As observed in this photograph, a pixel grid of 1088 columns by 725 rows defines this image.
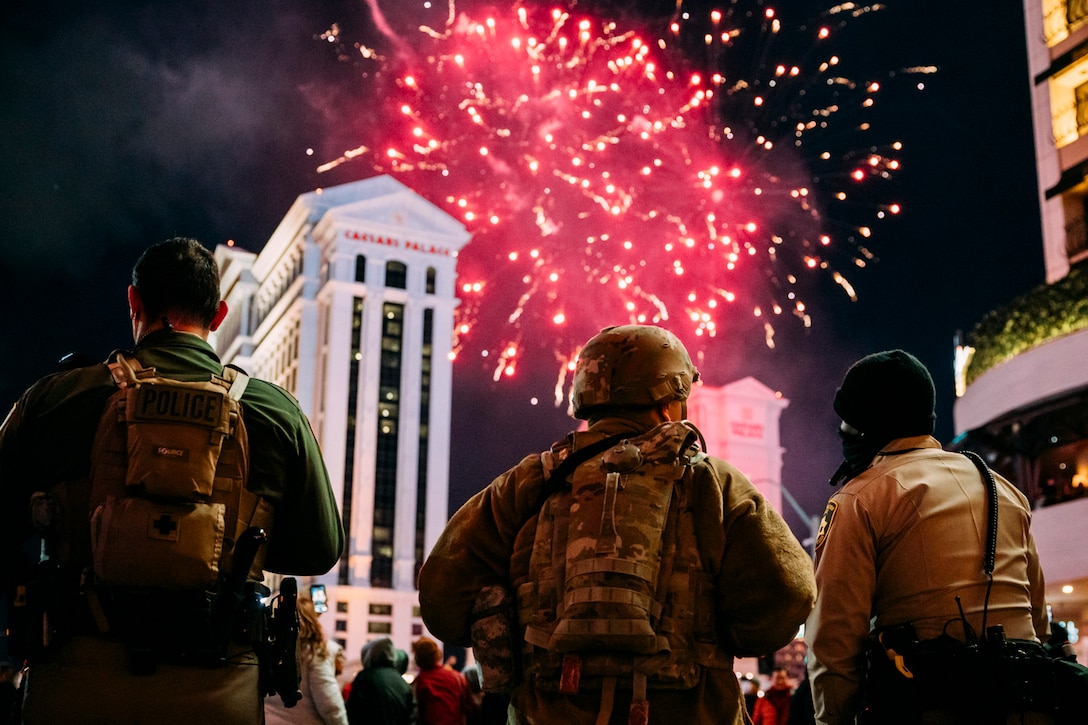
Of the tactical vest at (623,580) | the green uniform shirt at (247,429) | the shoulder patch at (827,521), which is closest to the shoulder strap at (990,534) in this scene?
the shoulder patch at (827,521)

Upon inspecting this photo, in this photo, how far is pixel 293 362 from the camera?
293 ft

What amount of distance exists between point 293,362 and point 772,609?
290ft

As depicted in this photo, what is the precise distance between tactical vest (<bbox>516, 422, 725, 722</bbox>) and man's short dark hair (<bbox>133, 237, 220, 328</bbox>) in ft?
4.04

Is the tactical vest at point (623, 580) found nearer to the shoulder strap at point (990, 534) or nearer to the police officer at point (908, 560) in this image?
the police officer at point (908, 560)

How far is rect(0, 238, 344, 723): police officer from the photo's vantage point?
9.52ft

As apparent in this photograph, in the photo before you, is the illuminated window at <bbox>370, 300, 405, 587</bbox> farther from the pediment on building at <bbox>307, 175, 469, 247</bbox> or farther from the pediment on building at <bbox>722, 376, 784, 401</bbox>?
the pediment on building at <bbox>722, 376, 784, 401</bbox>

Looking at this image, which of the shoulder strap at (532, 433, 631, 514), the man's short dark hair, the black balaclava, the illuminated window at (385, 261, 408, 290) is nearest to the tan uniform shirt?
the black balaclava

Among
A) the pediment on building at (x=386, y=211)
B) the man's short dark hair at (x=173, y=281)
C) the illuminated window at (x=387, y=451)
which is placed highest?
the pediment on building at (x=386, y=211)

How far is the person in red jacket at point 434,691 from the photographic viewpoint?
8.62 m

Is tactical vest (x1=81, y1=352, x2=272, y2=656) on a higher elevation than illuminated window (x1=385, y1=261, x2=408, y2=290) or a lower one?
lower

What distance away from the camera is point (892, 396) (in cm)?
391

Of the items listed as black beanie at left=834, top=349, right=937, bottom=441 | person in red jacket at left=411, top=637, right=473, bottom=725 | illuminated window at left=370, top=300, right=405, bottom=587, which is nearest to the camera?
black beanie at left=834, top=349, right=937, bottom=441

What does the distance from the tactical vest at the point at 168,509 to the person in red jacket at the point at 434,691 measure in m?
5.64

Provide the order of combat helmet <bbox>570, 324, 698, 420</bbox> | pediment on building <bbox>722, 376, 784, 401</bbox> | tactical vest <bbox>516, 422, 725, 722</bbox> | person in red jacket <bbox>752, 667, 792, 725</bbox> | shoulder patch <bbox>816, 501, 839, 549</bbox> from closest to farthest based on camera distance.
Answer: tactical vest <bbox>516, 422, 725, 722</bbox>
combat helmet <bbox>570, 324, 698, 420</bbox>
shoulder patch <bbox>816, 501, 839, 549</bbox>
person in red jacket <bbox>752, 667, 792, 725</bbox>
pediment on building <bbox>722, 376, 784, 401</bbox>
